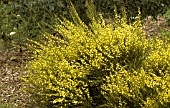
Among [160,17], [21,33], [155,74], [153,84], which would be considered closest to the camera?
[153,84]

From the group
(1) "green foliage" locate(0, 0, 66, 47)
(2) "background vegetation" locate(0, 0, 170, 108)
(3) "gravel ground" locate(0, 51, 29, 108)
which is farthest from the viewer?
(1) "green foliage" locate(0, 0, 66, 47)

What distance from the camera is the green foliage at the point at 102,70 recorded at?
128 inches

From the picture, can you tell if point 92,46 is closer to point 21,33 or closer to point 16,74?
point 16,74

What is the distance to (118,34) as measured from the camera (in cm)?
361

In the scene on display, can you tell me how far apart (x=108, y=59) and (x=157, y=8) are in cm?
214

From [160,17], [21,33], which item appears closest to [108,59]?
[21,33]

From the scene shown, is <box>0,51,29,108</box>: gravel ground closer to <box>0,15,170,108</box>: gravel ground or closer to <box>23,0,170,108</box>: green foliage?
<box>0,15,170,108</box>: gravel ground

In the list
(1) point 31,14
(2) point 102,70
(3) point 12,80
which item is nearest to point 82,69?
(2) point 102,70

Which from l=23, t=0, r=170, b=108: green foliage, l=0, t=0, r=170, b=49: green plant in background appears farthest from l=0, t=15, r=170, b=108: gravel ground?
l=23, t=0, r=170, b=108: green foliage

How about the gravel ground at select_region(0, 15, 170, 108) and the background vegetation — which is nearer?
the background vegetation

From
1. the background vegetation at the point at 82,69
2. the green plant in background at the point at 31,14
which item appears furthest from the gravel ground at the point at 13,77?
the green plant in background at the point at 31,14

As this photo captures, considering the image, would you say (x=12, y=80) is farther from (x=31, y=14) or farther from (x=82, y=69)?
(x=82, y=69)

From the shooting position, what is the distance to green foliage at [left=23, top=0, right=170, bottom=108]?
3258 millimetres

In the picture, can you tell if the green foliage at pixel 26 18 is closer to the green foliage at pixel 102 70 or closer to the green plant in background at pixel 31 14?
the green plant in background at pixel 31 14
